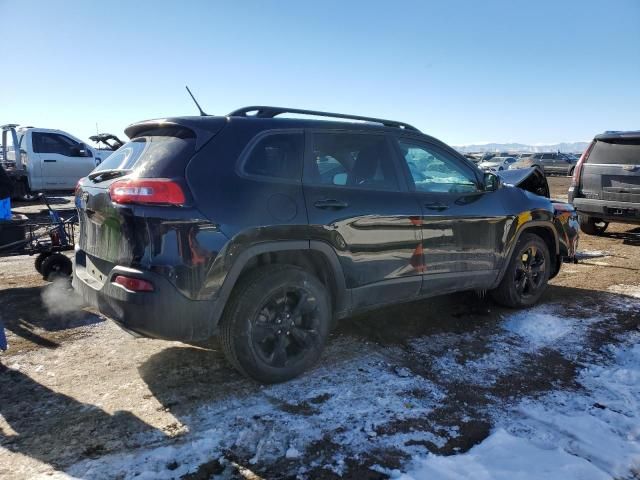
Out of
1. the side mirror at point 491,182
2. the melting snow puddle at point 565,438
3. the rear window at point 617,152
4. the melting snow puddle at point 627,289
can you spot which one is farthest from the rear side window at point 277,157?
the rear window at point 617,152

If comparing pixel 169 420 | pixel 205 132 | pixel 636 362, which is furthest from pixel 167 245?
pixel 636 362

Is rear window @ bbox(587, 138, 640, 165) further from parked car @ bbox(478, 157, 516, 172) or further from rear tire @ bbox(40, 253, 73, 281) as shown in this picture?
parked car @ bbox(478, 157, 516, 172)

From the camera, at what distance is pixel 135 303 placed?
2920 mm

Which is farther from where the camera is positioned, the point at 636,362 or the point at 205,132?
the point at 636,362

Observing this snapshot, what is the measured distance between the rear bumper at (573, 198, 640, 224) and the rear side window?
25.0ft

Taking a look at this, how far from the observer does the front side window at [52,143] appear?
47.0ft

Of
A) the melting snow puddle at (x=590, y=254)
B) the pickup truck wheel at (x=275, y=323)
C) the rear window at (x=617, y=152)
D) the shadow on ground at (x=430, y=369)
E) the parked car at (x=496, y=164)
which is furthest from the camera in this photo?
the parked car at (x=496, y=164)

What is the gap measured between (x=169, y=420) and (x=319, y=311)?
3.94 feet

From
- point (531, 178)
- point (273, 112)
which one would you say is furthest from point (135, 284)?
point (531, 178)

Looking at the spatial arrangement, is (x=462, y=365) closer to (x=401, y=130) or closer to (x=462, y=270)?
(x=462, y=270)

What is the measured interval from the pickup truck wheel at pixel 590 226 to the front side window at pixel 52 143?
1322cm

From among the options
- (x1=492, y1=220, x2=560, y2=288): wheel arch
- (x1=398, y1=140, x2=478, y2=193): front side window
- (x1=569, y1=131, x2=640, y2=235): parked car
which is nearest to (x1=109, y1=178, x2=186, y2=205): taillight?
(x1=398, y1=140, x2=478, y2=193): front side window

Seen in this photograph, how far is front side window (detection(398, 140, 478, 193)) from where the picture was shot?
13.7 ft

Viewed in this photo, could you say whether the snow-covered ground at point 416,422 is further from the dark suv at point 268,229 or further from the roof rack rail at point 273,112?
the roof rack rail at point 273,112
